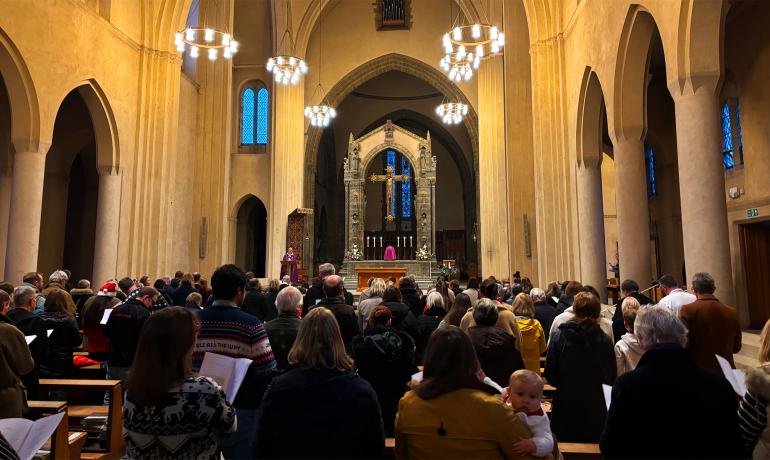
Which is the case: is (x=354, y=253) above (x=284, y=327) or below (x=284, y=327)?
above

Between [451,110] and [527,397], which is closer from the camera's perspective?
[527,397]

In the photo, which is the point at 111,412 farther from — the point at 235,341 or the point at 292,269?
the point at 292,269

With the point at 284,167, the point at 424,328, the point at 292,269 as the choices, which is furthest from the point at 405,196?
the point at 424,328

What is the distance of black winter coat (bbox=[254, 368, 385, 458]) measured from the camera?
2139 millimetres

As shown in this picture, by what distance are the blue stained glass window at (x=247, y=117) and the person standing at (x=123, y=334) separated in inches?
700

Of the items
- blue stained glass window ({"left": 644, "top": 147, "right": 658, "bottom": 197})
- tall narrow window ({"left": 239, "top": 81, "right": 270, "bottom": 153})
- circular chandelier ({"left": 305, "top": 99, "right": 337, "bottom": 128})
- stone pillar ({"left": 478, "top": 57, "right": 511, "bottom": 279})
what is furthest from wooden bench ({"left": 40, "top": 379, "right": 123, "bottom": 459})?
tall narrow window ({"left": 239, "top": 81, "right": 270, "bottom": 153})

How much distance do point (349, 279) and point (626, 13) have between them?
500 inches

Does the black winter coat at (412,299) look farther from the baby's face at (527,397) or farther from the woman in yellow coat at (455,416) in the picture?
the woman in yellow coat at (455,416)

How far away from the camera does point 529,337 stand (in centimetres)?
479

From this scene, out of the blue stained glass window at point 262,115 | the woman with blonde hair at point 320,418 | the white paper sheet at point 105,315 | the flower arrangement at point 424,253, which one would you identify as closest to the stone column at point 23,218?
the white paper sheet at point 105,315

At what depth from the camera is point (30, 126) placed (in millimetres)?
11352

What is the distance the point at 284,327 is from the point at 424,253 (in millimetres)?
16771

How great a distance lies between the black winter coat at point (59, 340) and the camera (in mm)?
4914

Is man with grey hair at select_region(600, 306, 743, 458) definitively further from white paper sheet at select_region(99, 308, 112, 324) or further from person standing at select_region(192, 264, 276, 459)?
white paper sheet at select_region(99, 308, 112, 324)
